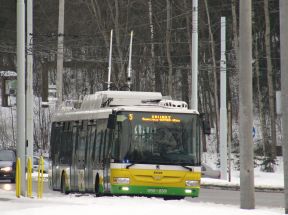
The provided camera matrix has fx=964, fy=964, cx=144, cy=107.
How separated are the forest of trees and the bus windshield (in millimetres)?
29912

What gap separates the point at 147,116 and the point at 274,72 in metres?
36.3

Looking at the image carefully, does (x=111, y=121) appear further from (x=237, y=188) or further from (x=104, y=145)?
(x=237, y=188)

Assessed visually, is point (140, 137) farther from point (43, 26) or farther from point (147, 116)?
point (43, 26)

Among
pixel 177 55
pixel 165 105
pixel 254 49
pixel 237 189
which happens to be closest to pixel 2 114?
pixel 177 55

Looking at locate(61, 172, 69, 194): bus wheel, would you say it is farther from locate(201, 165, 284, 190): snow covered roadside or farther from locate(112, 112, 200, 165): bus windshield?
locate(201, 165, 284, 190): snow covered roadside

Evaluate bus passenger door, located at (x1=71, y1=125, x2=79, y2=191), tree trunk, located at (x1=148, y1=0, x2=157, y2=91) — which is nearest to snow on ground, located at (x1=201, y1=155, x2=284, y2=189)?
tree trunk, located at (x1=148, y1=0, x2=157, y2=91)

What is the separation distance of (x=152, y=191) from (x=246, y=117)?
530 cm

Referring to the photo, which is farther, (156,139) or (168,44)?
(168,44)

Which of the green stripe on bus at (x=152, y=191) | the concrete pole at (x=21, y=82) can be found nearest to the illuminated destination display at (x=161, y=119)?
the green stripe on bus at (x=152, y=191)

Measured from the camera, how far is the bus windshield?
84.0ft

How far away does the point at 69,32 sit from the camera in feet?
224

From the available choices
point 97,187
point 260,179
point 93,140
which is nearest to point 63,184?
point 93,140

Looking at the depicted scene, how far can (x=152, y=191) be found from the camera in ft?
83.9

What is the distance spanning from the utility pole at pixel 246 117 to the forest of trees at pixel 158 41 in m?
34.2
